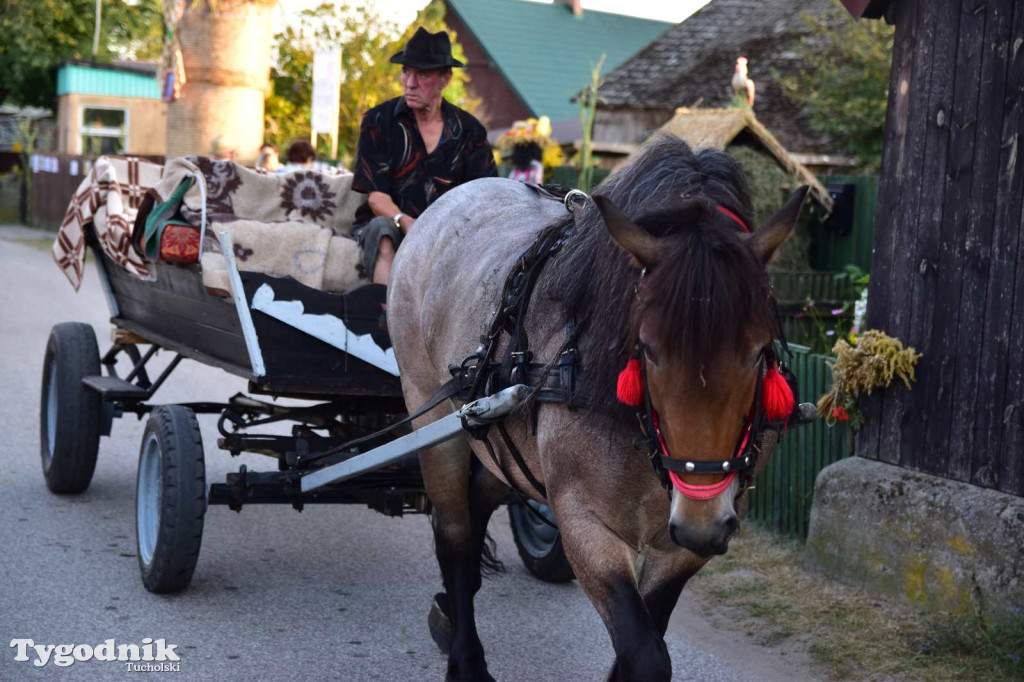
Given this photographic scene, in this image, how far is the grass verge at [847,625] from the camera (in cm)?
421

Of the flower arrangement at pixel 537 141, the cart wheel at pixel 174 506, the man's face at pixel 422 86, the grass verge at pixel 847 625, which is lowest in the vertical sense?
the grass verge at pixel 847 625

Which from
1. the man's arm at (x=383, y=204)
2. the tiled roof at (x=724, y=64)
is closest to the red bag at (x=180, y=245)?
the man's arm at (x=383, y=204)

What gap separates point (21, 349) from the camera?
11.0 m

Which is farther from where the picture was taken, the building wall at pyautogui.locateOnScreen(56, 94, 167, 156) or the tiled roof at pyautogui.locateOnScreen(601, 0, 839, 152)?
the building wall at pyautogui.locateOnScreen(56, 94, 167, 156)

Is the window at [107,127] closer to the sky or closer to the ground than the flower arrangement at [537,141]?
closer to the sky

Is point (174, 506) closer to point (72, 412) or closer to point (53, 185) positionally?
point (72, 412)

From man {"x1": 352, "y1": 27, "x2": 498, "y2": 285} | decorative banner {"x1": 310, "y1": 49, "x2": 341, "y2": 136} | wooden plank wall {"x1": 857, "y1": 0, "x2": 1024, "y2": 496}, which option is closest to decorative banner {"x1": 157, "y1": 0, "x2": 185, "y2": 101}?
decorative banner {"x1": 310, "y1": 49, "x2": 341, "y2": 136}

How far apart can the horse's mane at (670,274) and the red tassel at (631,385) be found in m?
0.07

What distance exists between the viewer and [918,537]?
15.7 ft

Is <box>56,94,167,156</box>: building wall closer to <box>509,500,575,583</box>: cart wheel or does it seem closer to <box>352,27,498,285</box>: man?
<box>352,27,498,285</box>: man

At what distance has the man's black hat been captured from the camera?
5059mm

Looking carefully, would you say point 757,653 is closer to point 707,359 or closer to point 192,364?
point 707,359

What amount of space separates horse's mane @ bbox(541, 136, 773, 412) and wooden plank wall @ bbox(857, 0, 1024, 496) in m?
1.99

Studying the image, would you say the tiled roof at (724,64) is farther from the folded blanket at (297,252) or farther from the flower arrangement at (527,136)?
the folded blanket at (297,252)
